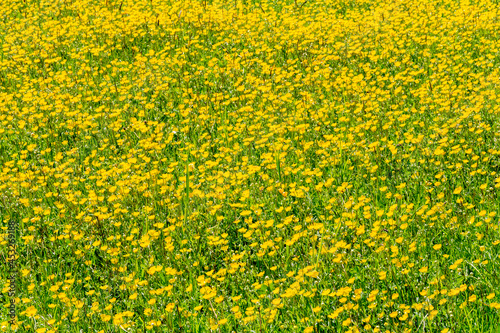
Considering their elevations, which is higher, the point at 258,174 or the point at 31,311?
the point at 31,311

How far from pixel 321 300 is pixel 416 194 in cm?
126

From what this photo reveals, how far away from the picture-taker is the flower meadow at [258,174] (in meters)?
3.23

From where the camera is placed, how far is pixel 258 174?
15.2 ft

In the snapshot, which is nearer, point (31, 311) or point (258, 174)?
point (31, 311)

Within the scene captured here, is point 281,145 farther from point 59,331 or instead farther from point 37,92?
point 37,92

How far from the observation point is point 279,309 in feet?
10.6

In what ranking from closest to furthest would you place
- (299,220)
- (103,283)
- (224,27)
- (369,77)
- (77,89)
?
(103,283) → (299,220) → (369,77) → (77,89) → (224,27)

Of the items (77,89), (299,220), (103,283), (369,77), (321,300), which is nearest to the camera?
(321,300)

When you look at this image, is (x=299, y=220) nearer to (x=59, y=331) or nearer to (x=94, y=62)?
(x=59, y=331)

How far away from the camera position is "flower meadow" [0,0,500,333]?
10.6 feet

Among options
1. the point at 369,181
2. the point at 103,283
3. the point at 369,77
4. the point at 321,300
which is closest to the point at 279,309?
the point at 321,300

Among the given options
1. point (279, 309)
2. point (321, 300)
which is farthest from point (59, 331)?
point (321, 300)

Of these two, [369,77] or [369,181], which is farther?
[369,77]

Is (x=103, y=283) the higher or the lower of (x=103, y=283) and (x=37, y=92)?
the lower
